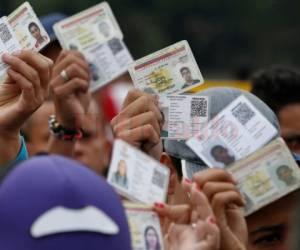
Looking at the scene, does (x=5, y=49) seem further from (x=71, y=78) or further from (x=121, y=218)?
(x=121, y=218)

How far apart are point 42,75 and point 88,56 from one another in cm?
28

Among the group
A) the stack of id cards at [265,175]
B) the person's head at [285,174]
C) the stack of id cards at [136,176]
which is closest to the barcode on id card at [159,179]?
the stack of id cards at [136,176]

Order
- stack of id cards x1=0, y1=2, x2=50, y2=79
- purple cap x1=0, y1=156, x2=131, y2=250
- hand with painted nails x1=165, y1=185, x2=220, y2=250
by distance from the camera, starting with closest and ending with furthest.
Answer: purple cap x1=0, y1=156, x2=131, y2=250 → hand with painted nails x1=165, y1=185, x2=220, y2=250 → stack of id cards x1=0, y1=2, x2=50, y2=79

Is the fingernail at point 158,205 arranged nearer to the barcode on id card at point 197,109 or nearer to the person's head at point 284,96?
the barcode on id card at point 197,109

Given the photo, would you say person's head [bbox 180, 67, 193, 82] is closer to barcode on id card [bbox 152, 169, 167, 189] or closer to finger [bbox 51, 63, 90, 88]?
finger [bbox 51, 63, 90, 88]

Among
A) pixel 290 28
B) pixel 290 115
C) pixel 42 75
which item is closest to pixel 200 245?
pixel 42 75

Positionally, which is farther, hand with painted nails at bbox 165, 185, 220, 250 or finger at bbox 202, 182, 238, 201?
finger at bbox 202, 182, 238, 201

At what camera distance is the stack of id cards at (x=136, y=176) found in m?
4.23

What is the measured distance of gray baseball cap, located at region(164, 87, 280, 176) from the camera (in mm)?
5039

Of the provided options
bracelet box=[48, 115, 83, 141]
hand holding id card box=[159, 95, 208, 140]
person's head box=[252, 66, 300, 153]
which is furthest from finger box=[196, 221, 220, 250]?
person's head box=[252, 66, 300, 153]

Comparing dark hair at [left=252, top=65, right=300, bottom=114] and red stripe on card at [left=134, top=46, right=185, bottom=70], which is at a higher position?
red stripe on card at [left=134, top=46, right=185, bottom=70]

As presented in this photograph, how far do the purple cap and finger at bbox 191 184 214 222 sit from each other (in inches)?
16.5

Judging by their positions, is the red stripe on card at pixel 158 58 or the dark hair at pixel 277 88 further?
the dark hair at pixel 277 88

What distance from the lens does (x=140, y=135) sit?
15.8 ft
